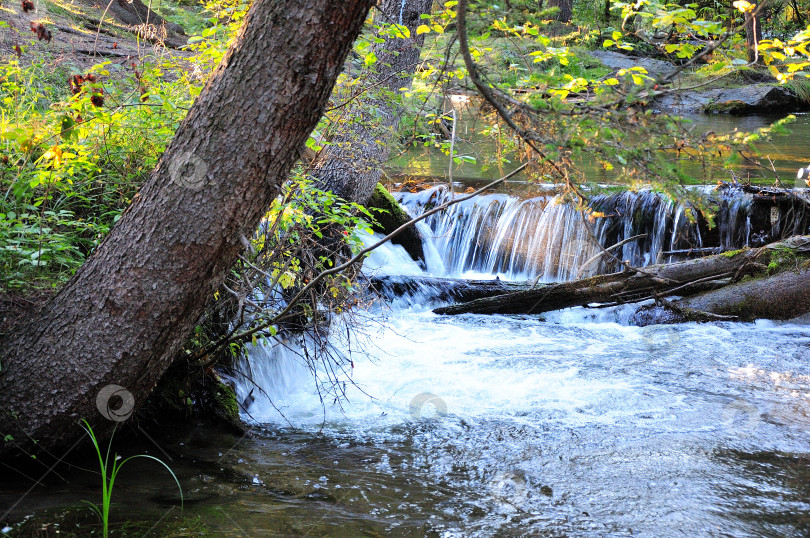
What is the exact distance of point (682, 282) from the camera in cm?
682

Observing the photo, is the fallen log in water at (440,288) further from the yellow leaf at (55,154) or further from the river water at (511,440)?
the yellow leaf at (55,154)

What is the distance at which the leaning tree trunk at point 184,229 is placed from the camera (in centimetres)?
269

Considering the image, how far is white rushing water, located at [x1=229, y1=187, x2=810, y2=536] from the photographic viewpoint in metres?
3.11

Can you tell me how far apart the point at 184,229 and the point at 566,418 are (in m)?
3.04


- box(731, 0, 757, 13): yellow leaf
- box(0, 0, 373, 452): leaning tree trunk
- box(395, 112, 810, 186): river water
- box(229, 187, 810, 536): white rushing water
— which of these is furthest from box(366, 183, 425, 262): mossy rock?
box(731, 0, 757, 13): yellow leaf

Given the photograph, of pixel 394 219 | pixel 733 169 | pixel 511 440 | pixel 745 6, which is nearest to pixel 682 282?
pixel 733 169

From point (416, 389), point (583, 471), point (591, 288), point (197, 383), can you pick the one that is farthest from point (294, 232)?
point (591, 288)

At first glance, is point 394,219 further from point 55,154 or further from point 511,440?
point 55,154

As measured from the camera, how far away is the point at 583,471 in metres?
3.59

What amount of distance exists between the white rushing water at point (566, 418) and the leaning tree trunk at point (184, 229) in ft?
4.44

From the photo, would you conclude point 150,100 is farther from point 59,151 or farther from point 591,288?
point 591,288

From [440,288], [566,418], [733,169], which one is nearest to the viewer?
[566,418]

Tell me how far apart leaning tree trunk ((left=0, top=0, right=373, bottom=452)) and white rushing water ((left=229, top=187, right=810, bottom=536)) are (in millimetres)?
1354

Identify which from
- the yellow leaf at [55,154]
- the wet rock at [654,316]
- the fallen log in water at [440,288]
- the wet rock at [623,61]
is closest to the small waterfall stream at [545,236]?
the fallen log in water at [440,288]
